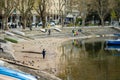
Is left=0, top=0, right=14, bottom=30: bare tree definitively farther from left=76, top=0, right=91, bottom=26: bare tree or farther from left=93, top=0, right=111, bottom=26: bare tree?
left=93, top=0, right=111, bottom=26: bare tree

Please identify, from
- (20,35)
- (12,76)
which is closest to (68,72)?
(12,76)

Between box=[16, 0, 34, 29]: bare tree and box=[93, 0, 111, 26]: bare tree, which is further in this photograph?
box=[93, 0, 111, 26]: bare tree

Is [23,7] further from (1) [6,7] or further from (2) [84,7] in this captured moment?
(2) [84,7]

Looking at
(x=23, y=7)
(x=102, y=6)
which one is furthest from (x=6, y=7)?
(x=102, y=6)

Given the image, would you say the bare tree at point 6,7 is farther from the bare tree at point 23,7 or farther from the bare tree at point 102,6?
the bare tree at point 102,6

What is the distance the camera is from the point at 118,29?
115 meters

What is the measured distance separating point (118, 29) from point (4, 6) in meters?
45.5

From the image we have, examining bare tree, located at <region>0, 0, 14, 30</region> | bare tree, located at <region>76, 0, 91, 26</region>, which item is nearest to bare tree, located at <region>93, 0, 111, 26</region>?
bare tree, located at <region>76, 0, 91, 26</region>

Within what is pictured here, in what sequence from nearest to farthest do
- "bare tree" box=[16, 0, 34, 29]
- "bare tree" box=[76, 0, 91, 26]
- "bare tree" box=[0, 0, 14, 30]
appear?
1. "bare tree" box=[0, 0, 14, 30]
2. "bare tree" box=[16, 0, 34, 29]
3. "bare tree" box=[76, 0, 91, 26]

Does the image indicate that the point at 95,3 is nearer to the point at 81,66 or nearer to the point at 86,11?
the point at 86,11

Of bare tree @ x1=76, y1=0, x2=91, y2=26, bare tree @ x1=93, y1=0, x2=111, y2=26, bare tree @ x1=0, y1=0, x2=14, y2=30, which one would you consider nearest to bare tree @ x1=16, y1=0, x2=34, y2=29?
bare tree @ x1=0, y1=0, x2=14, y2=30

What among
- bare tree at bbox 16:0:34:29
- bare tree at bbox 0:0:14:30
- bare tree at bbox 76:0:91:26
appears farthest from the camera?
bare tree at bbox 76:0:91:26

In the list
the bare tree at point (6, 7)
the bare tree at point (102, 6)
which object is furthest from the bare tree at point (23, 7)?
Result: the bare tree at point (102, 6)

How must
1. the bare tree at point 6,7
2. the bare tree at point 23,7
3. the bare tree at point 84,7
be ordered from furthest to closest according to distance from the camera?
the bare tree at point 84,7, the bare tree at point 23,7, the bare tree at point 6,7
